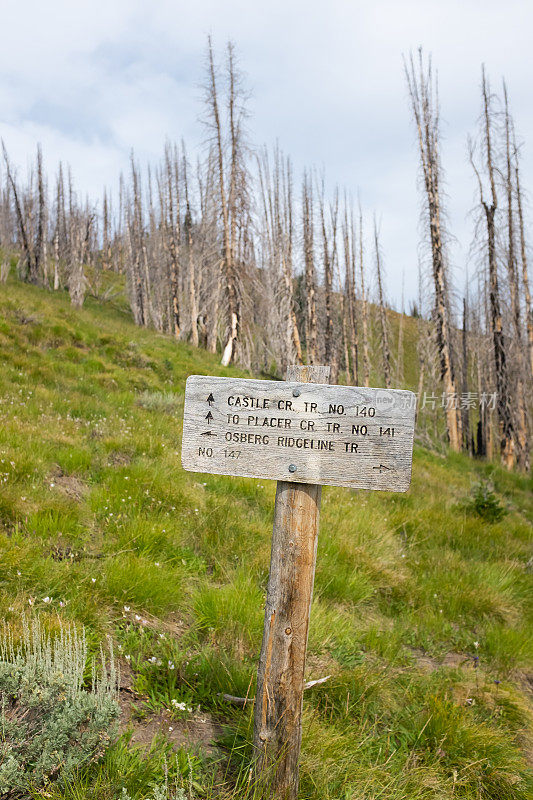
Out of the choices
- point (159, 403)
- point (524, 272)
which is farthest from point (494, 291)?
point (159, 403)

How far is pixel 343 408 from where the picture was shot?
6.85 feet

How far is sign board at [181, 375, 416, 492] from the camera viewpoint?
6.74 feet

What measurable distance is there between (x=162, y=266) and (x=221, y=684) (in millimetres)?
37785

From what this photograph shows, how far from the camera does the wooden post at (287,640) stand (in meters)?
2.15

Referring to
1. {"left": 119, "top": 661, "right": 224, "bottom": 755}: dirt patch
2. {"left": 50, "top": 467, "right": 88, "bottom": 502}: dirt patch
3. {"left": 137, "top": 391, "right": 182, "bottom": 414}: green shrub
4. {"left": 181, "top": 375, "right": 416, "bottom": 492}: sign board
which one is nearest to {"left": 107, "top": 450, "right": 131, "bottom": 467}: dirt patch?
{"left": 50, "top": 467, "right": 88, "bottom": 502}: dirt patch

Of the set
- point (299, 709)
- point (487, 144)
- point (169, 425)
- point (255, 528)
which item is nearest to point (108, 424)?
point (169, 425)

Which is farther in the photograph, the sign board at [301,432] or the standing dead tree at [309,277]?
the standing dead tree at [309,277]

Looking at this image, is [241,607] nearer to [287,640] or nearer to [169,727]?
[169,727]

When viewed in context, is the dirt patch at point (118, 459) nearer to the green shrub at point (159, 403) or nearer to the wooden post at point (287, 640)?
the green shrub at point (159, 403)

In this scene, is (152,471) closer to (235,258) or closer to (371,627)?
(371,627)

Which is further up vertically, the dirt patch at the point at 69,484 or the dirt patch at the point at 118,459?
the dirt patch at the point at 118,459

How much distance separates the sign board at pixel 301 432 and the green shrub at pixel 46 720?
1.07 metres

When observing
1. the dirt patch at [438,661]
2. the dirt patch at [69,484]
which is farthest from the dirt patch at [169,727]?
the dirt patch at [69,484]

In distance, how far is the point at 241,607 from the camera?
3.39 meters
